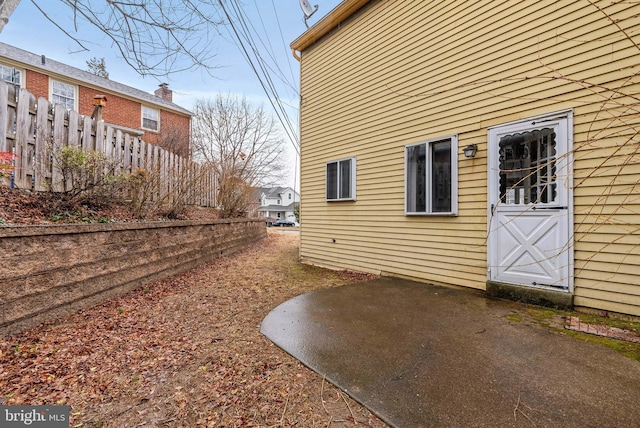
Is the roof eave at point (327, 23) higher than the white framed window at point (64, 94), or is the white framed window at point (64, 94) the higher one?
the white framed window at point (64, 94)

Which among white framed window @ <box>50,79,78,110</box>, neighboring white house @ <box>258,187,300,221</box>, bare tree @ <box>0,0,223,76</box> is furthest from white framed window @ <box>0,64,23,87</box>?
neighboring white house @ <box>258,187,300,221</box>

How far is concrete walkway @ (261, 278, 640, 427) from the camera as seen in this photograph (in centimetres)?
173

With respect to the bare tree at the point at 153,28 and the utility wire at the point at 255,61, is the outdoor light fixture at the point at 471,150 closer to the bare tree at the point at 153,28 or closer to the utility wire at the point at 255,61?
the bare tree at the point at 153,28

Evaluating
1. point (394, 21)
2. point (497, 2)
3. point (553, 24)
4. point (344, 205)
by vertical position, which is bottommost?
point (344, 205)

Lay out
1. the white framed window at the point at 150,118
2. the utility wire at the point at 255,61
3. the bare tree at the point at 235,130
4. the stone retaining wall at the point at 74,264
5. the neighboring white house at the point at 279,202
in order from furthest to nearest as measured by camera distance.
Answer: the neighboring white house at the point at 279,202 → the bare tree at the point at 235,130 → the white framed window at the point at 150,118 → the utility wire at the point at 255,61 → the stone retaining wall at the point at 74,264

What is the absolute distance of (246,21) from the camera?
650 centimetres

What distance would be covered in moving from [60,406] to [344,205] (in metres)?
5.39

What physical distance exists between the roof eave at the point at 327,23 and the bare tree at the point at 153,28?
3815mm

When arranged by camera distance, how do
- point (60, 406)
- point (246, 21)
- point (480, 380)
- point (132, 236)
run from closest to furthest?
point (60, 406) < point (480, 380) < point (132, 236) < point (246, 21)

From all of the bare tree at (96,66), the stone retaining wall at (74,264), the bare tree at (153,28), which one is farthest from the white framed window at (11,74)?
the bare tree at (153,28)

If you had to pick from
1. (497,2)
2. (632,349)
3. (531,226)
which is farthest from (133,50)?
(632,349)

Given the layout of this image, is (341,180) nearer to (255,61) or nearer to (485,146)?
(485,146)

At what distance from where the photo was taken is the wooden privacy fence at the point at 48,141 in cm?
381

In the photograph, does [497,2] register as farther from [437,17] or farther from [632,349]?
[632,349]
